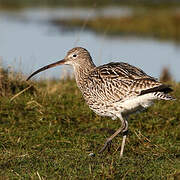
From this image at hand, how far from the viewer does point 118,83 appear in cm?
649

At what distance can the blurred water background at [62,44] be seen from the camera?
16.4m

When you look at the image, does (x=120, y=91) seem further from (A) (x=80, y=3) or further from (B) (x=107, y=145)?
(A) (x=80, y=3)

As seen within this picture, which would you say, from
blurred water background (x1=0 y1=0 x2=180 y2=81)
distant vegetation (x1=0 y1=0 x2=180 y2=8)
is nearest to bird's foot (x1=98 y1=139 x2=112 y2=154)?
blurred water background (x1=0 y1=0 x2=180 y2=81)

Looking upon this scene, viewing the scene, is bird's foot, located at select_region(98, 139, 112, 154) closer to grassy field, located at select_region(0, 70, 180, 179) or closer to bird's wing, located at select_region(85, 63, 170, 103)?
grassy field, located at select_region(0, 70, 180, 179)

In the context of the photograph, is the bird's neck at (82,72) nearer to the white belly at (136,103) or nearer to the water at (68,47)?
the white belly at (136,103)

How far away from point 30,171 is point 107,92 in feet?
5.42

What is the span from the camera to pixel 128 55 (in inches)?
908

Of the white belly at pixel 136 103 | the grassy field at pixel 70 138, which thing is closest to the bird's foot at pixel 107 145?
the grassy field at pixel 70 138

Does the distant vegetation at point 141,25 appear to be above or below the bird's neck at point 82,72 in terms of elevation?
below

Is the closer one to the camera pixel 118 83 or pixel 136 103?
pixel 136 103

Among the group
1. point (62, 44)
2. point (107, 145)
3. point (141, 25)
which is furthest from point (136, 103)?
point (141, 25)

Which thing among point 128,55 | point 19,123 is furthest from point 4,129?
point 128,55

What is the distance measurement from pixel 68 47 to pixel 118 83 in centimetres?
1779

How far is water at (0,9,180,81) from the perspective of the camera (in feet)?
61.2
